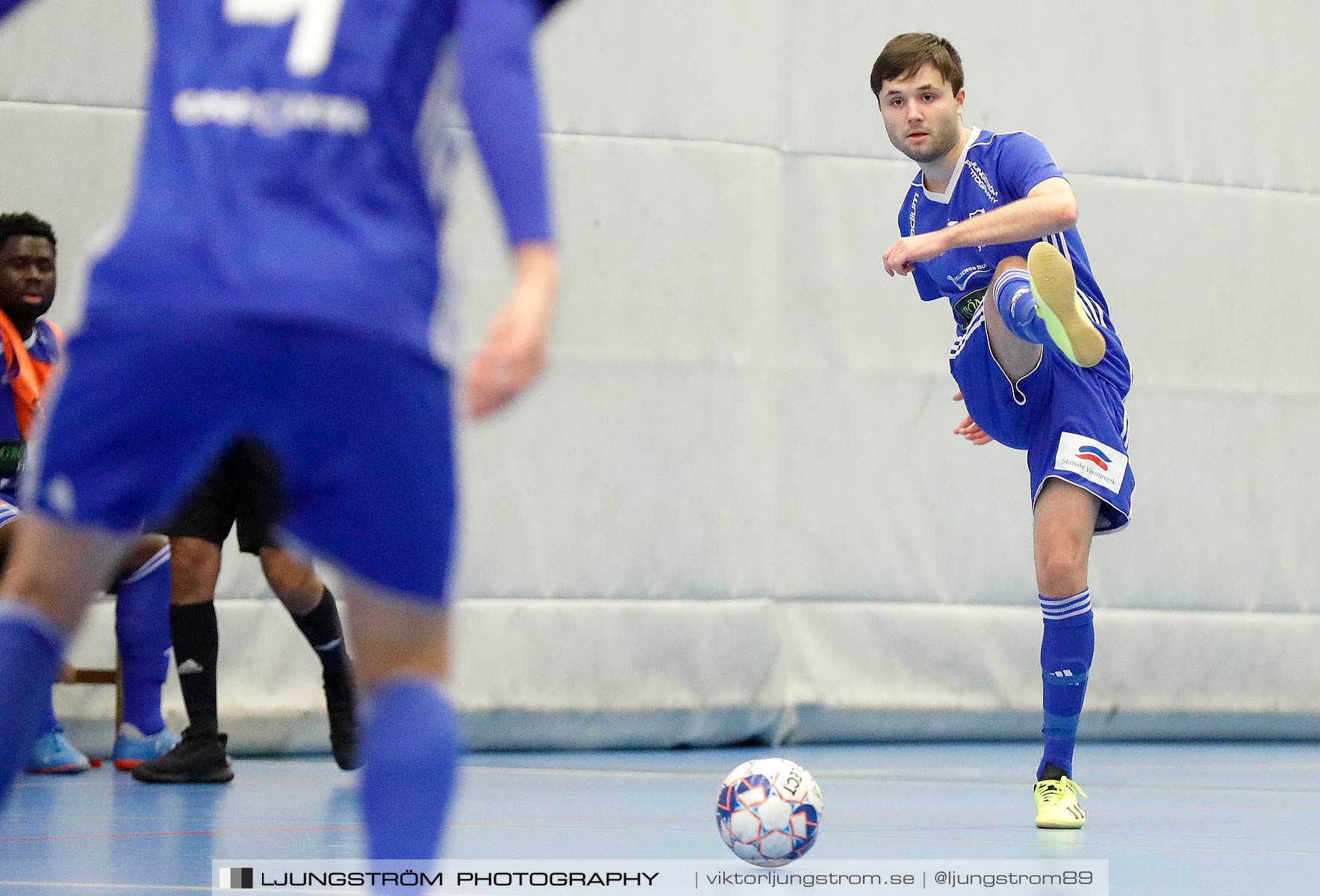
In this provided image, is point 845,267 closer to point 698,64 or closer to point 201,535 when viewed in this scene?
point 698,64

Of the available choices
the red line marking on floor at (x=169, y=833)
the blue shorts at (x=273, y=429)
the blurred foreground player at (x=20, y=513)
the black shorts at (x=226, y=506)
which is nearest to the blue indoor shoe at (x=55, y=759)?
the blurred foreground player at (x=20, y=513)

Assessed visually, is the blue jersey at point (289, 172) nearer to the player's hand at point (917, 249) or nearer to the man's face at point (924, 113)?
the player's hand at point (917, 249)

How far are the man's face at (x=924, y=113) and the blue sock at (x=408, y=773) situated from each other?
3.32m

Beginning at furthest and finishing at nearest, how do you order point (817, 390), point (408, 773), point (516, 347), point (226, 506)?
point (817, 390) < point (226, 506) < point (408, 773) < point (516, 347)

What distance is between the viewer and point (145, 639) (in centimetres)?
587

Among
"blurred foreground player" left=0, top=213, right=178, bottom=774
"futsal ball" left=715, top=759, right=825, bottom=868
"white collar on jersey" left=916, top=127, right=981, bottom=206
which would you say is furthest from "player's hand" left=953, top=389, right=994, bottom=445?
"blurred foreground player" left=0, top=213, right=178, bottom=774

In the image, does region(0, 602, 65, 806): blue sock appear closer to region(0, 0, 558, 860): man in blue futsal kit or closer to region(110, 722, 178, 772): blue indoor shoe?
region(0, 0, 558, 860): man in blue futsal kit

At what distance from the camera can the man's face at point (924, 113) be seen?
184 inches

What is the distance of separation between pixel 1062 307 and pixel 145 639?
321 centimetres

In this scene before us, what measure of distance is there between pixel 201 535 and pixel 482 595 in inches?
66.3

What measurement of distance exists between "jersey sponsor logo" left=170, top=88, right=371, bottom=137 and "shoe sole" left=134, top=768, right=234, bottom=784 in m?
4.08

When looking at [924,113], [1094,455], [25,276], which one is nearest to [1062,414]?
[1094,455]

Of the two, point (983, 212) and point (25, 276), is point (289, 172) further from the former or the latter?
point (25, 276)

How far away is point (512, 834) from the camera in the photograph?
418 centimetres
